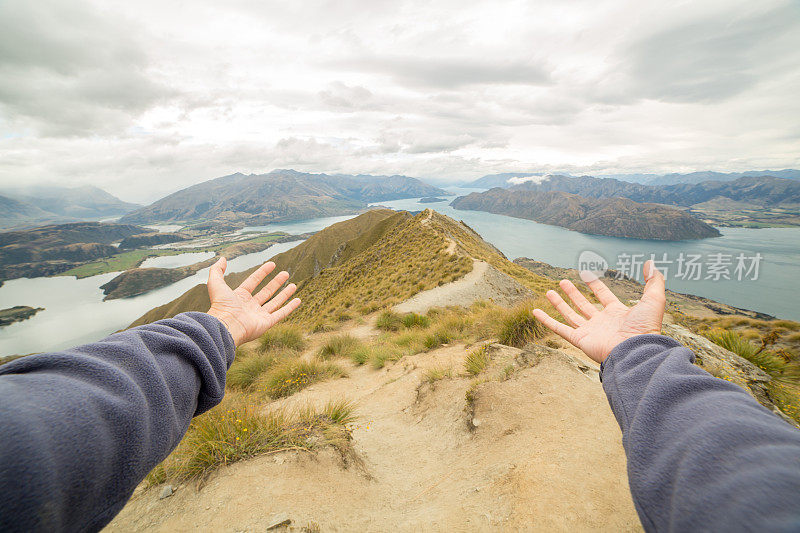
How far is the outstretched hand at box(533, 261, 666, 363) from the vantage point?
101 inches

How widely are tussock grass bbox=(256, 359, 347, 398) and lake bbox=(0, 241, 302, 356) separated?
95753 millimetres

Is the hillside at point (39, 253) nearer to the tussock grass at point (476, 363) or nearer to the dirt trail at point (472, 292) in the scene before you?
the dirt trail at point (472, 292)

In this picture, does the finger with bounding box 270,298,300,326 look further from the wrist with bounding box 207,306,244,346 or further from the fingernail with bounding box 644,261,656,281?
the fingernail with bounding box 644,261,656,281

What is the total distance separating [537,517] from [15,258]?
280718 mm

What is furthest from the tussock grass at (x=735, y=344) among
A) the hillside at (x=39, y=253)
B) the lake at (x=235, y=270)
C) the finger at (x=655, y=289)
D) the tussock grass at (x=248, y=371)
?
the hillside at (x=39, y=253)

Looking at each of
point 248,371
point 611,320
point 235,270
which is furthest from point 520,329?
point 235,270

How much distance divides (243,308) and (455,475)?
2.96 m

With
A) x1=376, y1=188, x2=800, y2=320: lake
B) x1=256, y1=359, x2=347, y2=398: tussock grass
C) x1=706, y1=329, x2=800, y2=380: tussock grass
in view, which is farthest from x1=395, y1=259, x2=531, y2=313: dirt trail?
x1=376, y1=188, x2=800, y2=320: lake

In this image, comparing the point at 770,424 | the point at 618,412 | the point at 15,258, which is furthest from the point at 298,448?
the point at 15,258

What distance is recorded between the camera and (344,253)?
49875 mm

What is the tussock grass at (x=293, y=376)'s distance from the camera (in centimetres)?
574

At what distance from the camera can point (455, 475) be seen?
10.4 ft

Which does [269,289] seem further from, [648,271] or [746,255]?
[746,255]

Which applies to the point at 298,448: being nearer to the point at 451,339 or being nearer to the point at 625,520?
the point at 625,520
